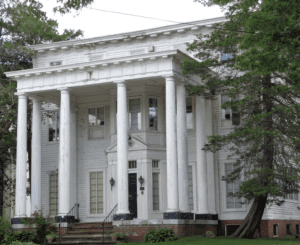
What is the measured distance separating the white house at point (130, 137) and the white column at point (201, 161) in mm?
47

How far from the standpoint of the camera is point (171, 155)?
19.6 meters

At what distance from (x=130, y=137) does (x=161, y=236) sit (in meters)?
6.40

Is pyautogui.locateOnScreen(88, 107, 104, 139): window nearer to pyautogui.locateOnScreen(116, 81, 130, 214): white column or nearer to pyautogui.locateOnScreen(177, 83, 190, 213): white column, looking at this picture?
pyautogui.locateOnScreen(116, 81, 130, 214): white column

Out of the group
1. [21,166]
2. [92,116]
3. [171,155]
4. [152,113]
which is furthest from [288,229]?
[21,166]

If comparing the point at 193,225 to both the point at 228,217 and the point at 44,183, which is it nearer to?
the point at 228,217

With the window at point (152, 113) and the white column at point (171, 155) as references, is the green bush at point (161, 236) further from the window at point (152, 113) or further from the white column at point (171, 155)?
the window at point (152, 113)

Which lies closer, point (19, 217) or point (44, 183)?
point (19, 217)

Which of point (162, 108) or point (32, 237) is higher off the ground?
point (162, 108)

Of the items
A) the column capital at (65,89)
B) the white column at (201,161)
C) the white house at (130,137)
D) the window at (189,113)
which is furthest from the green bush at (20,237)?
the window at (189,113)

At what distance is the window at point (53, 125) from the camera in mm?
27031

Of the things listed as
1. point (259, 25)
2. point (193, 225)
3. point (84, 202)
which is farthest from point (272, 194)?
point (84, 202)

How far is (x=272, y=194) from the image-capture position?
17703mm

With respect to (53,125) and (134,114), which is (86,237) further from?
(53,125)

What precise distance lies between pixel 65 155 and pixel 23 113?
324 centimetres
